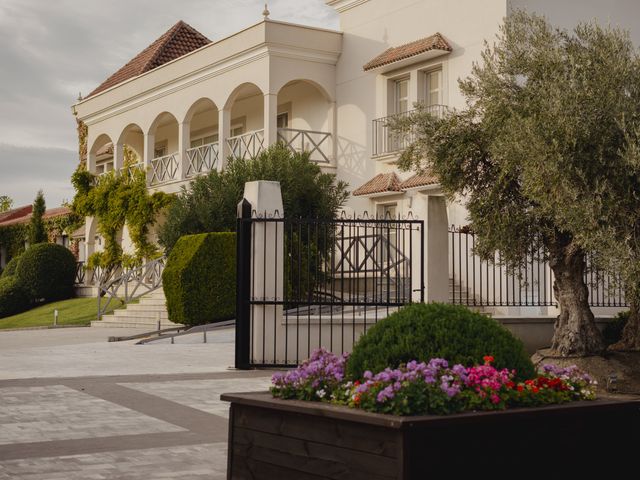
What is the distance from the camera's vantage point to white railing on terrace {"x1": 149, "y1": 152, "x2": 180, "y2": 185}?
99.2ft

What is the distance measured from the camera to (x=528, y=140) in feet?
38.5

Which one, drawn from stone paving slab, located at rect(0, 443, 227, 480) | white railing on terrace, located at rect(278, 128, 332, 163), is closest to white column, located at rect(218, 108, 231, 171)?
white railing on terrace, located at rect(278, 128, 332, 163)

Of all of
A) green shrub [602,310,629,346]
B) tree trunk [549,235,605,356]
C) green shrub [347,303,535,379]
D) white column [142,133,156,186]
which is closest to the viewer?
green shrub [347,303,535,379]

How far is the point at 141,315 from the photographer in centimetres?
2448

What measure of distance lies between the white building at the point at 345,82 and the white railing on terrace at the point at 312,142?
0.05 metres

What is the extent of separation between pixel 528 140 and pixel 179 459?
277 inches

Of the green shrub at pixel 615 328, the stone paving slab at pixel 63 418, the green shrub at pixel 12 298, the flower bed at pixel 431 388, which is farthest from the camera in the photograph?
the green shrub at pixel 12 298

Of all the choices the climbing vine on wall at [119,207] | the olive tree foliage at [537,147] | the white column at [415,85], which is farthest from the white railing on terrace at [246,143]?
the olive tree foliage at [537,147]

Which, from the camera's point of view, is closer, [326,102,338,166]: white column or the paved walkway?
the paved walkway

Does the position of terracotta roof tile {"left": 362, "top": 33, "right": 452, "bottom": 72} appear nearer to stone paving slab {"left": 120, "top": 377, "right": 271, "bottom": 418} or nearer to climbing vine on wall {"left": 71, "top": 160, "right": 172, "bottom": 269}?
climbing vine on wall {"left": 71, "top": 160, "right": 172, "bottom": 269}

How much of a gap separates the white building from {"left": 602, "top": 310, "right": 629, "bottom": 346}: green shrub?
5277 millimetres

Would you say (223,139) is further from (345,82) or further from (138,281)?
(138,281)

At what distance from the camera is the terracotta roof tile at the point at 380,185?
75.5 feet

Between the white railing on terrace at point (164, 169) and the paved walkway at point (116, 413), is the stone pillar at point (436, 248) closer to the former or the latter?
the paved walkway at point (116, 413)
